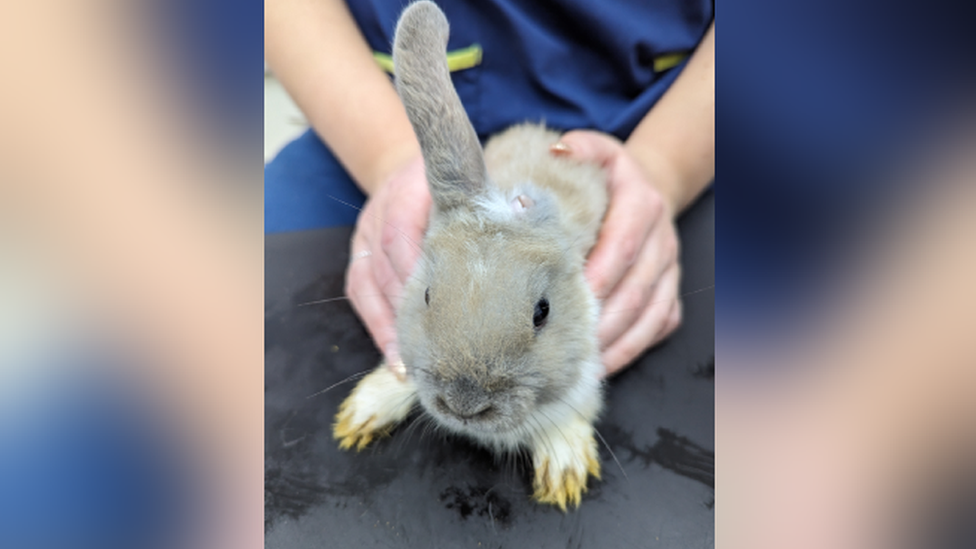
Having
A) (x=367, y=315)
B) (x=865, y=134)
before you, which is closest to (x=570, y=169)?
(x=367, y=315)

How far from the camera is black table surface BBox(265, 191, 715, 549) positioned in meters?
0.98

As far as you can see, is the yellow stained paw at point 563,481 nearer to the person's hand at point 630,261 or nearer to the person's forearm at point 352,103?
the person's hand at point 630,261

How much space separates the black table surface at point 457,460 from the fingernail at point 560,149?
34cm

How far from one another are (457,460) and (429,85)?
723mm

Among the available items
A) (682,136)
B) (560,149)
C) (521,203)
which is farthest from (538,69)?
(521,203)

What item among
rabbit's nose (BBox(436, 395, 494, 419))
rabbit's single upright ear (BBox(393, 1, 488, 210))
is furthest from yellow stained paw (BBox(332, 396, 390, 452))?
rabbit's single upright ear (BBox(393, 1, 488, 210))

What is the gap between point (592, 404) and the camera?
1.17 meters

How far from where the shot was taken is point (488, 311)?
874 mm

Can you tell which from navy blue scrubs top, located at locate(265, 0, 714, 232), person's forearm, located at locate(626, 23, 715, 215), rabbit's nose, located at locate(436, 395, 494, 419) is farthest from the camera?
navy blue scrubs top, located at locate(265, 0, 714, 232)

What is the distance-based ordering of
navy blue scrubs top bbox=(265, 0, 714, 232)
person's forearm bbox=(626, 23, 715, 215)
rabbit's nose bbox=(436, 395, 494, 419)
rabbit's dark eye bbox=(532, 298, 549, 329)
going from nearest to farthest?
rabbit's nose bbox=(436, 395, 494, 419) < rabbit's dark eye bbox=(532, 298, 549, 329) < person's forearm bbox=(626, 23, 715, 215) < navy blue scrubs top bbox=(265, 0, 714, 232)

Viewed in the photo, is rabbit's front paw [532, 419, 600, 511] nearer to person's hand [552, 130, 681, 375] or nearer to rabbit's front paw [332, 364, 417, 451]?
person's hand [552, 130, 681, 375]

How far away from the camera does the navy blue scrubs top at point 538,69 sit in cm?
131

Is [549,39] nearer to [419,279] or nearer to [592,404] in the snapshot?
[419,279]

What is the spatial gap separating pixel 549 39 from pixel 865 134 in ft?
2.89
